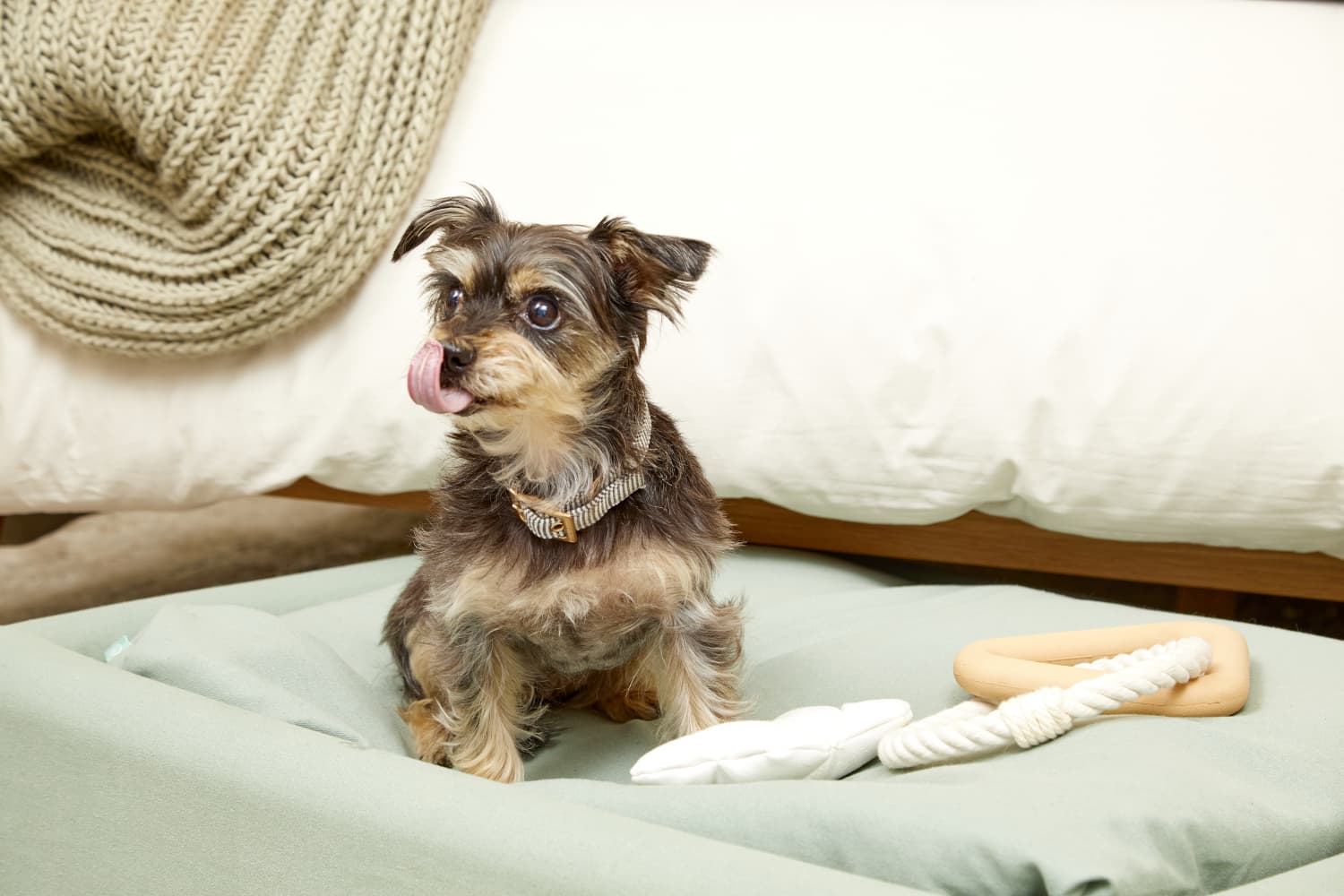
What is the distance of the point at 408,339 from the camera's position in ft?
6.76

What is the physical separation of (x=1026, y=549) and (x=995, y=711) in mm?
854

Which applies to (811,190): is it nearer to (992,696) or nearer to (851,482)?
(851,482)

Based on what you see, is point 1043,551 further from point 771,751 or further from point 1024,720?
point 771,751

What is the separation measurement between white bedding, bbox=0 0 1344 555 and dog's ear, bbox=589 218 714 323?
1.72 feet

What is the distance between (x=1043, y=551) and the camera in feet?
7.07

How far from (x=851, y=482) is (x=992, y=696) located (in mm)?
605

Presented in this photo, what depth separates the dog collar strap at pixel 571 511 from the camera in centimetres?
140

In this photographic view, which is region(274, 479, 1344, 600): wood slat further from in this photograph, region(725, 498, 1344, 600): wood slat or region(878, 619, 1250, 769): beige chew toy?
region(878, 619, 1250, 769): beige chew toy

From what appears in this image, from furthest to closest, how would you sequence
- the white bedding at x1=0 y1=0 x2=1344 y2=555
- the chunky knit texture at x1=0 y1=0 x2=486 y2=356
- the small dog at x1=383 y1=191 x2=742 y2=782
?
the chunky knit texture at x1=0 y1=0 x2=486 y2=356 → the white bedding at x1=0 y1=0 x2=1344 y2=555 → the small dog at x1=383 y1=191 x2=742 y2=782

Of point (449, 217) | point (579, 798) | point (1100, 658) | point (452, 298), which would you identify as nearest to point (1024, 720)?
point (1100, 658)

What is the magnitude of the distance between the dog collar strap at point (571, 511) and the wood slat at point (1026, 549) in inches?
32.6

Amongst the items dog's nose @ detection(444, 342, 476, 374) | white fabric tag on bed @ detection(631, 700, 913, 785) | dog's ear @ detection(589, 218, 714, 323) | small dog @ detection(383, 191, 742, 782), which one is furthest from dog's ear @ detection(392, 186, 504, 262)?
white fabric tag on bed @ detection(631, 700, 913, 785)

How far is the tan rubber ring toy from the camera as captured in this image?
142cm

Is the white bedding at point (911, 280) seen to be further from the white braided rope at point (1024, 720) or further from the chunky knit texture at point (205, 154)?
the white braided rope at point (1024, 720)
